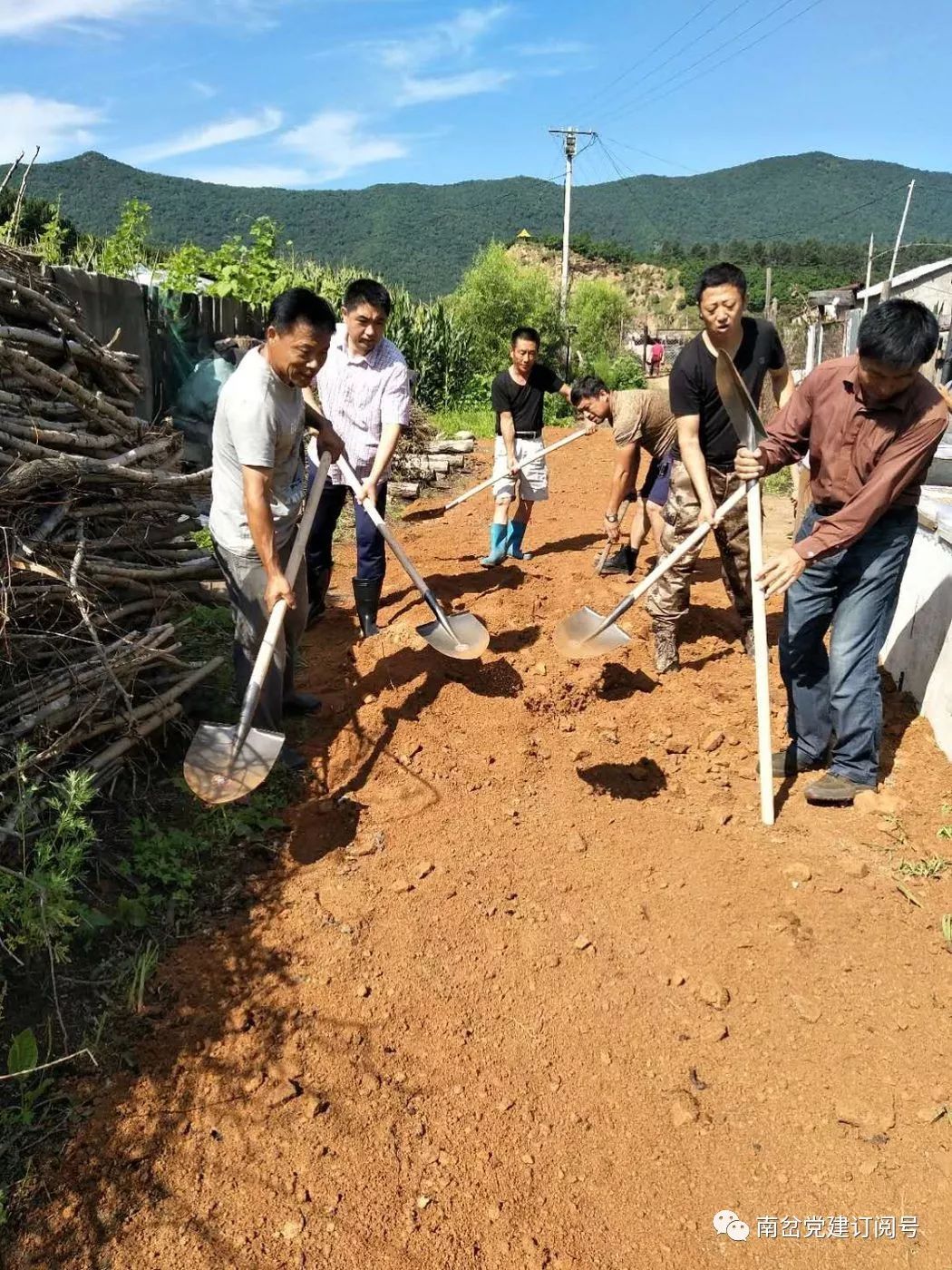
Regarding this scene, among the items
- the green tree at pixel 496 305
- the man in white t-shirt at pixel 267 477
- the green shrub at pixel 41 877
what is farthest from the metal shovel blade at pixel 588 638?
the green tree at pixel 496 305

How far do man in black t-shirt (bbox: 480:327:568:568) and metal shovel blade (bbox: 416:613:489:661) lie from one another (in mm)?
2097

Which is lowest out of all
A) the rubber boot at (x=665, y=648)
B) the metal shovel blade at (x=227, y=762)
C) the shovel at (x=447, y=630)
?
the rubber boot at (x=665, y=648)

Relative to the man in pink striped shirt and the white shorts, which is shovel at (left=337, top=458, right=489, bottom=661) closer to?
the man in pink striped shirt

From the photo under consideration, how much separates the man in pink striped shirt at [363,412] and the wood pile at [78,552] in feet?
2.22

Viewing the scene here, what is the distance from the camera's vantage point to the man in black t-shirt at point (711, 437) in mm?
3472

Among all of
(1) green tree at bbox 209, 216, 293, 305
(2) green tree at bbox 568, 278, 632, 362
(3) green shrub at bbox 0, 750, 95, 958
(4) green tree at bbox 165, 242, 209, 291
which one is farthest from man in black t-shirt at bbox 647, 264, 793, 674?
(2) green tree at bbox 568, 278, 632, 362

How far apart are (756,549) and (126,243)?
7381 millimetres

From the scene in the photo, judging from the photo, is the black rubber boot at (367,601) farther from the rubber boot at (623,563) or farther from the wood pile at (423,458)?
the wood pile at (423,458)

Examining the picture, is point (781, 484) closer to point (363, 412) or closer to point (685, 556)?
point (685, 556)

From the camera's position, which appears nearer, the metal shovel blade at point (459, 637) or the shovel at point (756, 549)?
the shovel at point (756, 549)

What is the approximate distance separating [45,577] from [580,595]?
3.08 meters

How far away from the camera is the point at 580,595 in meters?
4.95

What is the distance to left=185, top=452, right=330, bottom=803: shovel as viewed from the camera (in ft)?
8.34

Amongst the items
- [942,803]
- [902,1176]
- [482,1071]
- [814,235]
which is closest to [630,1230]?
[482,1071]
